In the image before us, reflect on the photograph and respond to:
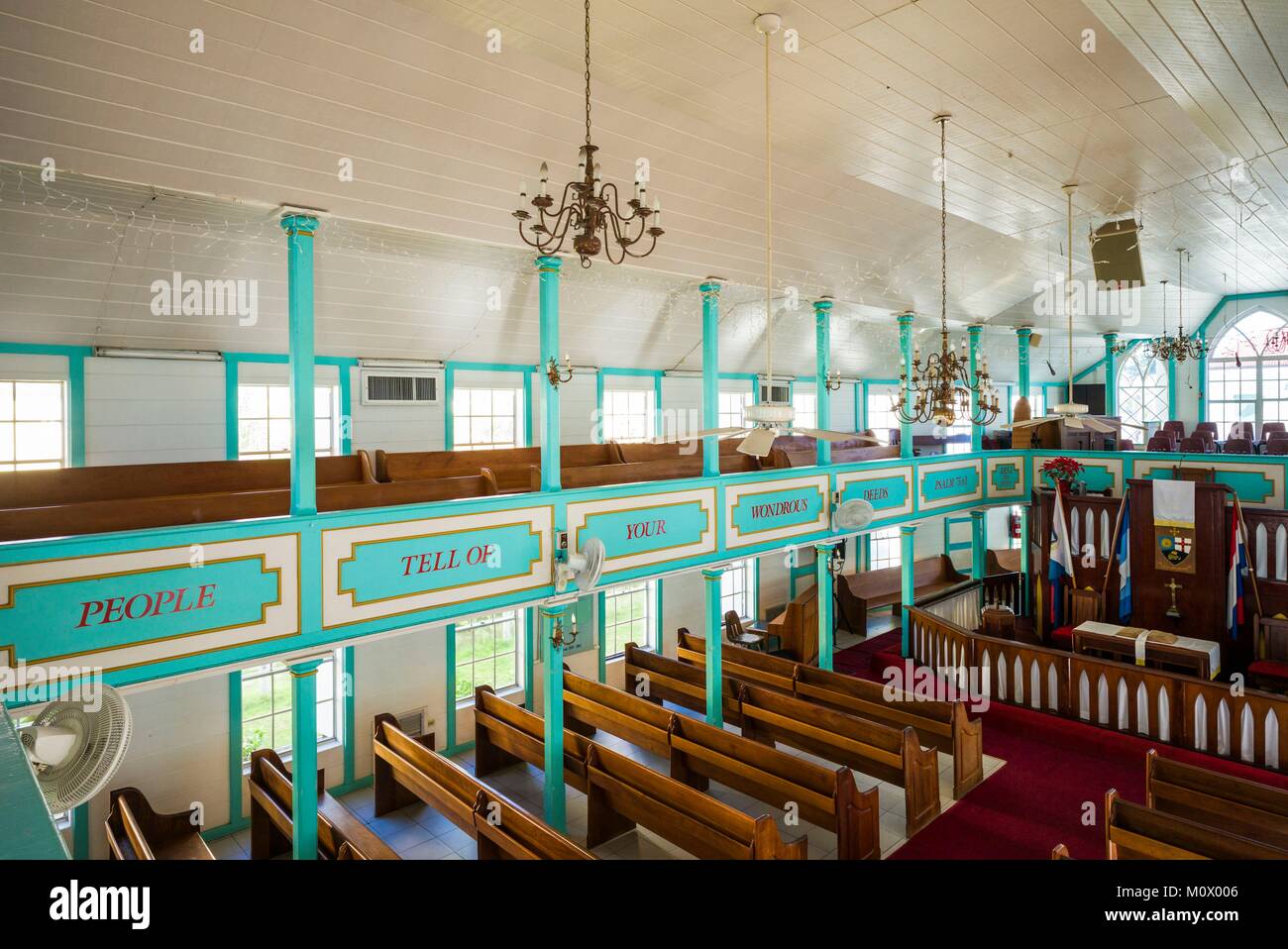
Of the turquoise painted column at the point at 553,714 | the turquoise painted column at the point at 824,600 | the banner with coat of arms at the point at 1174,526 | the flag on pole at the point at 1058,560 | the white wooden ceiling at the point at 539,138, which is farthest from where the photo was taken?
the flag on pole at the point at 1058,560

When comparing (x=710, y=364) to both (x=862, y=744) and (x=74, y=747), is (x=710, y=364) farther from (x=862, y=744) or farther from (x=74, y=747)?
(x=74, y=747)

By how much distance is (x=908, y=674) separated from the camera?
36.3ft

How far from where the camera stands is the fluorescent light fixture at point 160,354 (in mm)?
8055

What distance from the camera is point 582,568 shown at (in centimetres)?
741

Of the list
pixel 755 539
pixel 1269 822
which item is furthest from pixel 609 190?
pixel 1269 822

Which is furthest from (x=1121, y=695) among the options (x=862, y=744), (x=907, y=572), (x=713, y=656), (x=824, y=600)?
(x=713, y=656)

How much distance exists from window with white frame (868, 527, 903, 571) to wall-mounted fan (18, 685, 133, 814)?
1507 centimetres

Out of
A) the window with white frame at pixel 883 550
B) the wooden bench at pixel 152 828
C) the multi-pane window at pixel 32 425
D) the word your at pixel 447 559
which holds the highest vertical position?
the multi-pane window at pixel 32 425

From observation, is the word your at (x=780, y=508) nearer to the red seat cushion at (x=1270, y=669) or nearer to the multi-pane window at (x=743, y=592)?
the multi-pane window at (x=743, y=592)

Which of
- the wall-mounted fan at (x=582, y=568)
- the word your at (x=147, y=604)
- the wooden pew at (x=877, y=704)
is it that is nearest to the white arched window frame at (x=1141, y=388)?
the wooden pew at (x=877, y=704)

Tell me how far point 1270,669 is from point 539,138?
10434mm

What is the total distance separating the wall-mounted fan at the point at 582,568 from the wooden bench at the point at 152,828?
14.5ft

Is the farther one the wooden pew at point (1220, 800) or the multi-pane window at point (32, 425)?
the multi-pane window at point (32, 425)
